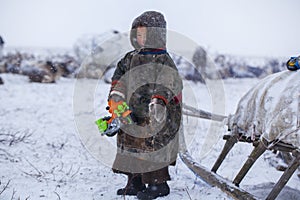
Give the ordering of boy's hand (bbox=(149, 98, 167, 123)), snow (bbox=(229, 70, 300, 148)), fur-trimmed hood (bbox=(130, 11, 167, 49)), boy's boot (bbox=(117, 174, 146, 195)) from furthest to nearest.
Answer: boy's boot (bbox=(117, 174, 146, 195))
fur-trimmed hood (bbox=(130, 11, 167, 49))
boy's hand (bbox=(149, 98, 167, 123))
snow (bbox=(229, 70, 300, 148))

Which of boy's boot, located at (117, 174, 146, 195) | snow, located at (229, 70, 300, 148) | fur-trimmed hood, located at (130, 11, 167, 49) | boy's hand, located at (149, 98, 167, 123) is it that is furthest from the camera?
boy's boot, located at (117, 174, 146, 195)

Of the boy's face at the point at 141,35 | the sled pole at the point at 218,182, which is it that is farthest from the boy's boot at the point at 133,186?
the boy's face at the point at 141,35

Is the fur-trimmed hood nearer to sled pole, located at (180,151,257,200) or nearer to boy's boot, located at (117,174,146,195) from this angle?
boy's boot, located at (117,174,146,195)

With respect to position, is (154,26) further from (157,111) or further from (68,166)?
(68,166)

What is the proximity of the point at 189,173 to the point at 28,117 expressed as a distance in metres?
4.48

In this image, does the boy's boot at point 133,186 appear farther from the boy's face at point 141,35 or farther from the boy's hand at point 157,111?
the boy's face at point 141,35

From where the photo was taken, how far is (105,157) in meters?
4.45

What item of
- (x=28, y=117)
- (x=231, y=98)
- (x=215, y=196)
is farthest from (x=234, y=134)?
(x=231, y=98)

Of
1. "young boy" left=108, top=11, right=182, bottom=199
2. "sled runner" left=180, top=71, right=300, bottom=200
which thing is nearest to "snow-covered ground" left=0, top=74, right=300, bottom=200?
"young boy" left=108, top=11, right=182, bottom=199

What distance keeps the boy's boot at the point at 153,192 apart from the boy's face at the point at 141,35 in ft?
4.43

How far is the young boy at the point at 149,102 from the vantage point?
2750 mm

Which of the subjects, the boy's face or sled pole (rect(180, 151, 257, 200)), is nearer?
sled pole (rect(180, 151, 257, 200))

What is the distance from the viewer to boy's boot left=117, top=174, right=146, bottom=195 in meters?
2.96

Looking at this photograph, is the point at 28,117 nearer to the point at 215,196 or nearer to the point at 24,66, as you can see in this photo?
the point at 215,196
